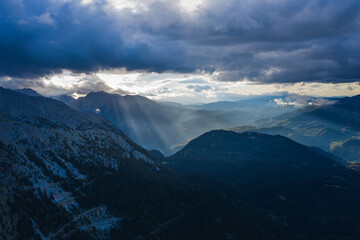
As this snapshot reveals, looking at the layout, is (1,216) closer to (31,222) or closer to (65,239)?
(31,222)

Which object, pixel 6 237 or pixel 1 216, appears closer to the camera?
pixel 6 237

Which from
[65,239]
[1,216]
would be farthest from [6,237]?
[65,239]

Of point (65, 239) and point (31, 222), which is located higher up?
point (31, 222)

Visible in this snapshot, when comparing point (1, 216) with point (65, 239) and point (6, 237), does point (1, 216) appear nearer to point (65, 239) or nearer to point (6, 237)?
point (6, 237)

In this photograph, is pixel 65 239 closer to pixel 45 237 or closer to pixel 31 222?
pixel 45 237

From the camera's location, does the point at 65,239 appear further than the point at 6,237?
Yes

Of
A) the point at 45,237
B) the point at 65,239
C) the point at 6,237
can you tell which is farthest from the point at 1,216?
the point at 65,239

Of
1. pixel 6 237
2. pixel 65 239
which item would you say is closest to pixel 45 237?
pixel 65 239

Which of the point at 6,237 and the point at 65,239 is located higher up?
the point at 6,237
